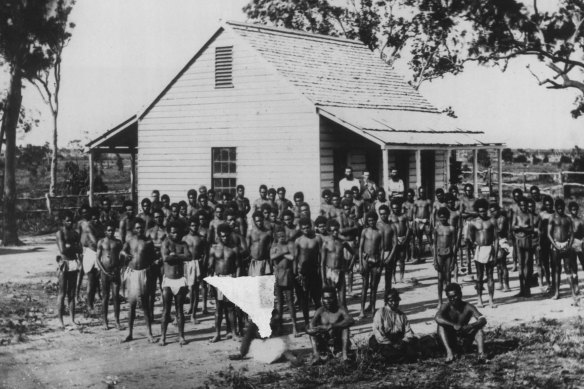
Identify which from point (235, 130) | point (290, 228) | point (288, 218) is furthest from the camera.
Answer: point (235, 130)

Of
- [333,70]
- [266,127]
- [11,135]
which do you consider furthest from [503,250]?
[11,135]

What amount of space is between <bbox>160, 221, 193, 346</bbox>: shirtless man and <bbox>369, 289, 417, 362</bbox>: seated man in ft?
8.90

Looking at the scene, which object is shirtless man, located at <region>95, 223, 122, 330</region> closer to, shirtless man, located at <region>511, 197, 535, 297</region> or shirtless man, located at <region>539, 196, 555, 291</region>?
shirtless man, located at <region>511, 197, 535, 297</region>

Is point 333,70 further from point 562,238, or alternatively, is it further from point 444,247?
point 444,247

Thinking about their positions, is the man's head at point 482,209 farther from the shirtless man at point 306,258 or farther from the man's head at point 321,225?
the shirtless man at point 306,258

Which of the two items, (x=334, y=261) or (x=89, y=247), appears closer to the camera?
(x=334, y=261)

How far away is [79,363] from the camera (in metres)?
8.91

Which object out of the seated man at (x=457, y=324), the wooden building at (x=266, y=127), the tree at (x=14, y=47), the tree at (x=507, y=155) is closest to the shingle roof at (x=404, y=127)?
the wooden building at (x=266, y=127)

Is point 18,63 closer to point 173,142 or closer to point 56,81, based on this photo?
point 173,142

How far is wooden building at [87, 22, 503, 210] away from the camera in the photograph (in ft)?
62.2

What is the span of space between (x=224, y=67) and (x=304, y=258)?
10961 millimetres

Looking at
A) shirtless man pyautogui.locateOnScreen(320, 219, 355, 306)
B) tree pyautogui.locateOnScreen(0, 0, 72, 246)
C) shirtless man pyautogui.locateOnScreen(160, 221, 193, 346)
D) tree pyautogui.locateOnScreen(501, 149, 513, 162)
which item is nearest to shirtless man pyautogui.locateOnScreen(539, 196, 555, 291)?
shirtless man pyautogui.locateOnScreen(320, 219, 355, 306)

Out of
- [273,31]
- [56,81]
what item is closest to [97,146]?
[273,31]

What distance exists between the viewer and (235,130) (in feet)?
65.8
